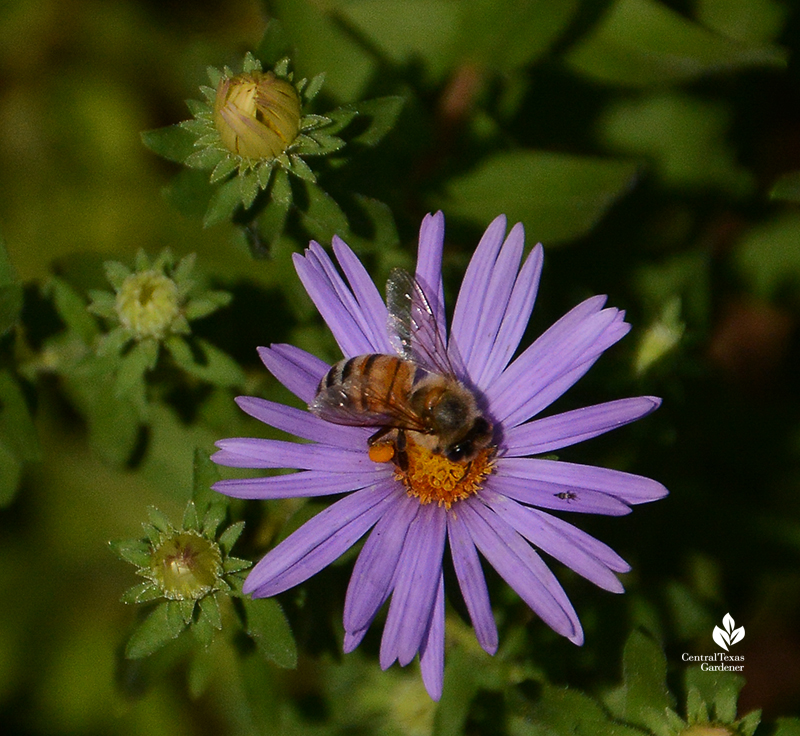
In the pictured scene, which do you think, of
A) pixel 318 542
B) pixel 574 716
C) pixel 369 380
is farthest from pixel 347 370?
pixel 574 716

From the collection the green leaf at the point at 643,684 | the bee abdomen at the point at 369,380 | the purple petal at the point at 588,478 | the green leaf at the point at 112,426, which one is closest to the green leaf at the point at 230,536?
the bee abdomen at the point at 369,380

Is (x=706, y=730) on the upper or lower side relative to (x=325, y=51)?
lower

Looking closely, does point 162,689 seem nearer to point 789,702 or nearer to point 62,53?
point 789,702

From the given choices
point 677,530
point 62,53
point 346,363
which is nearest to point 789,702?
point 677,530

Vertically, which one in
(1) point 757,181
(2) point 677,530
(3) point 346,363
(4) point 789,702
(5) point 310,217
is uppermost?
(1) point 757,181

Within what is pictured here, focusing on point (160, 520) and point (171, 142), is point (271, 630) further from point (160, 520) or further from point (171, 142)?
point (171, 142)

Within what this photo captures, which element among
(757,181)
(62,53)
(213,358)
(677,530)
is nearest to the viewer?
(213,358)

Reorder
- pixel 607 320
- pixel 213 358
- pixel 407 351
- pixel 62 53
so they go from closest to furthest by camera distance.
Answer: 1. pixel 607 320
2. pixel 407 351
3. pixel 213 358
4. pixel 62 53

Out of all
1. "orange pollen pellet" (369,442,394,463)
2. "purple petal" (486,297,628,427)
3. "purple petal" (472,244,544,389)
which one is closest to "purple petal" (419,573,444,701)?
"orange pollen pellet" (369,442,394,463)

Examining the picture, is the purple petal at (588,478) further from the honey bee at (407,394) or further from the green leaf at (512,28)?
the green leaf at (512,28)
